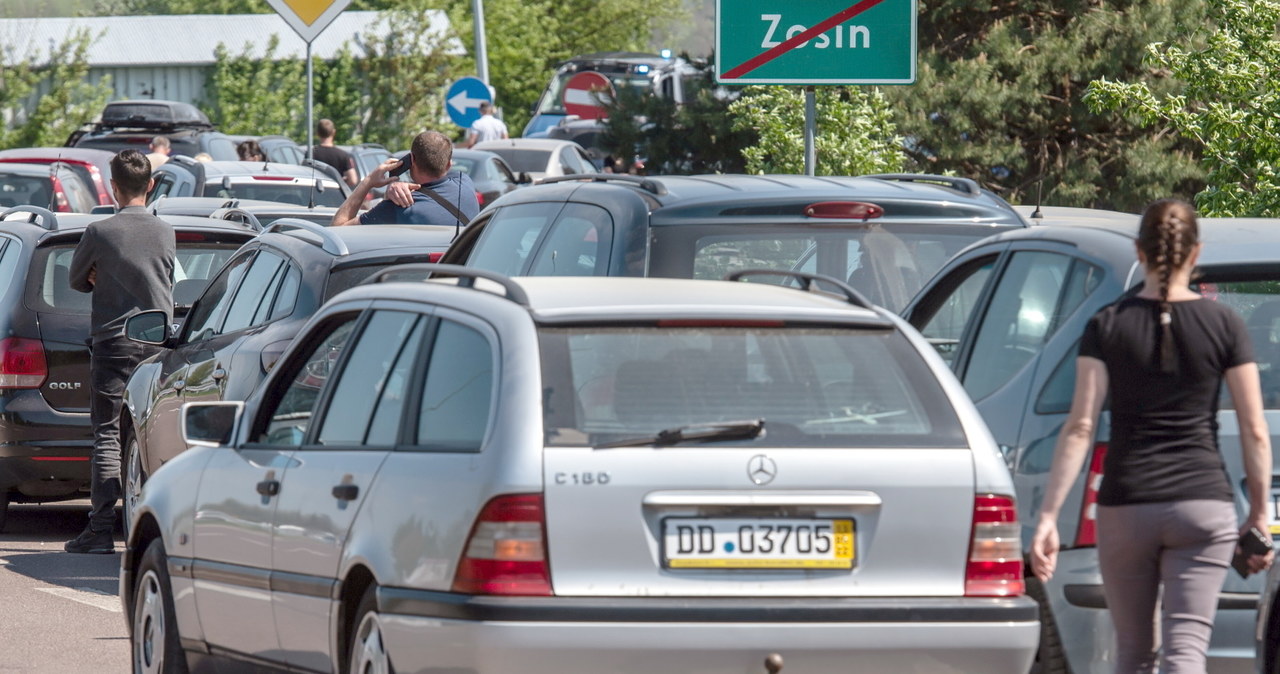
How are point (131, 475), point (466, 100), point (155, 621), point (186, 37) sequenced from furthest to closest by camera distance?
point (186, 37), point (466, 100), point (131, 475), point (155, 621)

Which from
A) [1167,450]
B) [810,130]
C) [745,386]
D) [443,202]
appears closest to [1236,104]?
[810,130]

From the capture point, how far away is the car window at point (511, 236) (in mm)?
8539

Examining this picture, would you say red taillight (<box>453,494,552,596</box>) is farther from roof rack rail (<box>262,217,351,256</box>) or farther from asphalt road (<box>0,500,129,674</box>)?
roof rack rail (<box>262,217,351,256</box>)

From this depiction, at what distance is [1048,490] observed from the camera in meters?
5.49

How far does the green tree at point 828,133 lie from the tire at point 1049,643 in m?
11.0

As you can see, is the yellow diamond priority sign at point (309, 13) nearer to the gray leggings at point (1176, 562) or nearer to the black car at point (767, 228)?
the black car at point (767, 228)

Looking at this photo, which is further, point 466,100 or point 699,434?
point 466,100

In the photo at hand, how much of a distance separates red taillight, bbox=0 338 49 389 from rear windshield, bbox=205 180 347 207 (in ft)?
26.1

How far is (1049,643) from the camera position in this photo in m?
5.92

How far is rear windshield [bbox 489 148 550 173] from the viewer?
30484mm

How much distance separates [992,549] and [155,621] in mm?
2932

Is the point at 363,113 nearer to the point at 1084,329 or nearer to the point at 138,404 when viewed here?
the point at 138,404

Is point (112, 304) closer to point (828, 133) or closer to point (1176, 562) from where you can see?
point (1176, 562)

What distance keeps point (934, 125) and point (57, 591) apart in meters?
11.5
